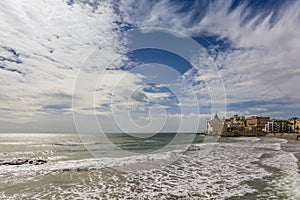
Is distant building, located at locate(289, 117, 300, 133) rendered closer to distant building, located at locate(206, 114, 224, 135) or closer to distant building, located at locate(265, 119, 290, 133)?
distant building, located at locate(265, 119, 290, 133)

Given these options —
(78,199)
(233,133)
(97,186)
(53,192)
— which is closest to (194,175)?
(97,186)

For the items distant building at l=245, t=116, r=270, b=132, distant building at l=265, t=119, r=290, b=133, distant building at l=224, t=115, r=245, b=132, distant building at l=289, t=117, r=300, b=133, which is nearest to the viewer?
distant building at l=289, t=117, r=300, b=133

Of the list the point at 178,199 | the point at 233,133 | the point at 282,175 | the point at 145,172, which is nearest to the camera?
the point at 178,199

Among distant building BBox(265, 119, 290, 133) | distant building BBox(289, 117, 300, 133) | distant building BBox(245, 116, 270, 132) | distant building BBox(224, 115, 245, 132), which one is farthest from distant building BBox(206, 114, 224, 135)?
distant building BBox(289, 117, 300, 133)

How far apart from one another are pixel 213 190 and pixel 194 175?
336cm

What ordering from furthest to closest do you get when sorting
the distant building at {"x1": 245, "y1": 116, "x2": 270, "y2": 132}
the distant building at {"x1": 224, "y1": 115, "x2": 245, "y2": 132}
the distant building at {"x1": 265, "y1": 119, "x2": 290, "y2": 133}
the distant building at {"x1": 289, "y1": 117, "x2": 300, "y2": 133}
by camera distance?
the distant building at {"x1": 245, "y1": 116, "x2": 270, "y2": 132} → the distant building at {"x1": 224, "y1": 115, "x2": 245, "y2": 132} → the distant building at {"x1": 265, "y1": 119, "x2": 290, "y2": 133} → the distant building at {"x1": 289, "y1": 117, "x2": 300, "y2": 133}

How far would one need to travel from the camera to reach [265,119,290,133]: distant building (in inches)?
3879

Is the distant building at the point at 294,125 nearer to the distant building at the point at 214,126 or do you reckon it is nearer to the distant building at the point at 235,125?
the distant building at the point at 235,125

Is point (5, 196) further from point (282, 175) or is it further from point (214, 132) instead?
point (214, 132)

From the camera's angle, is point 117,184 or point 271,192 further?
point 117,184

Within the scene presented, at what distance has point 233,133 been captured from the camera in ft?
300

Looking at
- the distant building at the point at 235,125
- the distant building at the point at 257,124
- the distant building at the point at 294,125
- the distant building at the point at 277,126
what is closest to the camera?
the distant building at the point at 294,125

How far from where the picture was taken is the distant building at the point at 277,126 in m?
98.5

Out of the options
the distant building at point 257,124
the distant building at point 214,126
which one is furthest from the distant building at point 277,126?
the distant building at point 214,126
